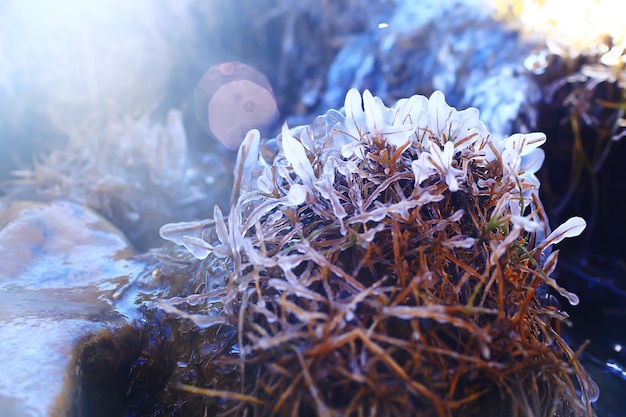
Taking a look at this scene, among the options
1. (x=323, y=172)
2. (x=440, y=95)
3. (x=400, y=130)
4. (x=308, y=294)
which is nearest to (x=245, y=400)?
(x=308, y=294)

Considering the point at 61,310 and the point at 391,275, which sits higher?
the point at 61,310

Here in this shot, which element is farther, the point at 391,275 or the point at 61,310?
the point at 61,310

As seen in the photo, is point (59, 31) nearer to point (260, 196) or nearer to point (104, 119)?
point (104, 119)

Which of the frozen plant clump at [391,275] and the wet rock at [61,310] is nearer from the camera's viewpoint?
the frozen plant clump at [391,275]
